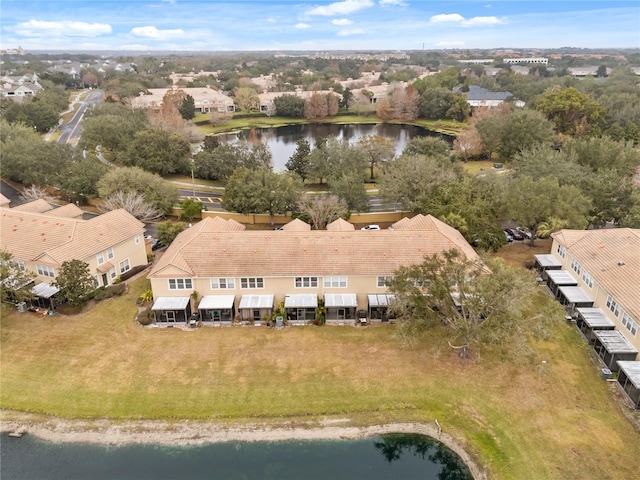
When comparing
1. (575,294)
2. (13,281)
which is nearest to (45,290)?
(13,281)

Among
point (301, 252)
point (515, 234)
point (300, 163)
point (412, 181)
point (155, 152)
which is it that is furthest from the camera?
point (155, 152)

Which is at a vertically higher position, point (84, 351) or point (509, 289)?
point (509, 289)

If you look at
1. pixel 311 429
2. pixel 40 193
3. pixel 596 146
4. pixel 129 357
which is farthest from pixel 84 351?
pixel 596 146

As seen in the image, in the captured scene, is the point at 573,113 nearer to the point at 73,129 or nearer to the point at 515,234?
the point at 515,234

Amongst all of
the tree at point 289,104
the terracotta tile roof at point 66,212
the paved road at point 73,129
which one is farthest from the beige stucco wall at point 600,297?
the tree at point 289,104

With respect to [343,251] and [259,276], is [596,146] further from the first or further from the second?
[259,276]

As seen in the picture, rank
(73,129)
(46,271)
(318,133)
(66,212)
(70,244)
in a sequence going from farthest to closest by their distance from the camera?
(318,133) → (73,129) → (66,212) → (70,244) → (46,271)
